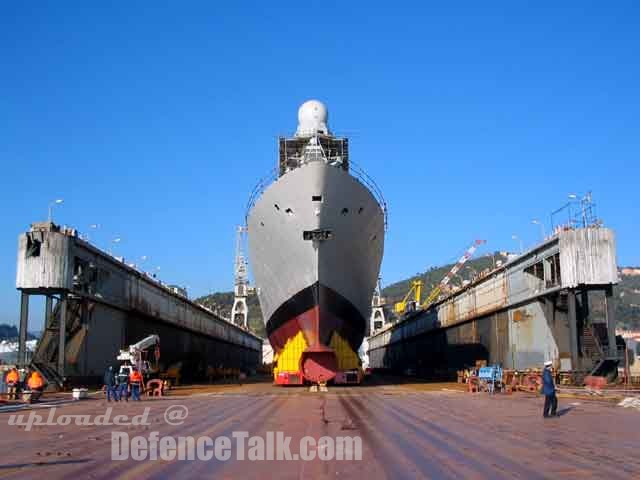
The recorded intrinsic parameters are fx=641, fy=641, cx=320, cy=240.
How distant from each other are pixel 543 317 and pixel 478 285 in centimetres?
1158

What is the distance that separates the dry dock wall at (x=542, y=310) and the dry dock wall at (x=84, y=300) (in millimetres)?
19814

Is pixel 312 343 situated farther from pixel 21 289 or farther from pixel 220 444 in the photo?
pixel 220 444

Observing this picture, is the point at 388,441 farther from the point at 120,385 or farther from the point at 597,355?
the point at 597,355

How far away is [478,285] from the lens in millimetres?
40719

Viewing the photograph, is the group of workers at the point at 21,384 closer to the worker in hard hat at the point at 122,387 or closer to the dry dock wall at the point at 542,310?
the worker in hard hat at the point at 122,387

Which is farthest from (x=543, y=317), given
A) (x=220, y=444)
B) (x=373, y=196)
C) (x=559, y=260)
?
(x=220, y=444)

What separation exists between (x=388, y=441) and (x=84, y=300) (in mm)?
20844

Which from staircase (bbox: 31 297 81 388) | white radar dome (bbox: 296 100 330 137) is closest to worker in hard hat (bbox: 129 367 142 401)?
staircase (bbox: 31 297 81 388)

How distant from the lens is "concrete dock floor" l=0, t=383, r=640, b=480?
25.7ft

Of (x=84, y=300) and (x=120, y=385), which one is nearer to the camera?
(x=120, y=385)

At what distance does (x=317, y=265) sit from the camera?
28.0m

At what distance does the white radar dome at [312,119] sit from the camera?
39594 mm

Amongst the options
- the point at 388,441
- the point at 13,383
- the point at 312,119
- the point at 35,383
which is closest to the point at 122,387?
the point at 35,383

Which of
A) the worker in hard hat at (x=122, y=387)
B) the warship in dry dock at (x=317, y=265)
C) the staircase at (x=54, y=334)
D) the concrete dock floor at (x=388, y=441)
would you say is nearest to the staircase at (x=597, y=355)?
the concrete dock floor at (x=388, y=441)
